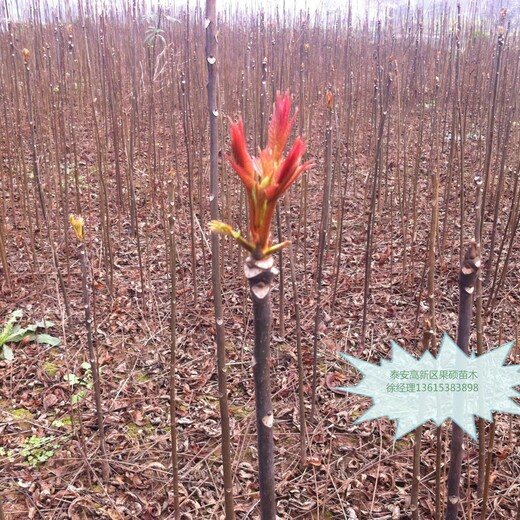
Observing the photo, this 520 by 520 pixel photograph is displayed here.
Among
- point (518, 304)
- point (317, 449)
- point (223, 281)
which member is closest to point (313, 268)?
point (223, 281)

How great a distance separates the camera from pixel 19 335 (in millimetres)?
2035

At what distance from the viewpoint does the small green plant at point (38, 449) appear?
1531mm

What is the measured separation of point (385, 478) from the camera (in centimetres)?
147

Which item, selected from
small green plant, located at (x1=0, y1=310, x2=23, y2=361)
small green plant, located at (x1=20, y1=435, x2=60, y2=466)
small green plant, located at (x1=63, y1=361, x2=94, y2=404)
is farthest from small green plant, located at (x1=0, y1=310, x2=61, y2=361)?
small green plant, located at (x1=20, y1=435, x2=60, y2=466)

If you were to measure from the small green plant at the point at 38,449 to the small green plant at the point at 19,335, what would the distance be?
19.1 inches

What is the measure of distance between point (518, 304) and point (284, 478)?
5.02 feet

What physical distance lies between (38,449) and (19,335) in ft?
2.08

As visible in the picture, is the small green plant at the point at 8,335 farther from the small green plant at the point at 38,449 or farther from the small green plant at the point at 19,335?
the small green plant at the point at 38,449

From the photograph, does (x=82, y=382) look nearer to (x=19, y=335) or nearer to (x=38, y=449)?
(x=38, y=449)

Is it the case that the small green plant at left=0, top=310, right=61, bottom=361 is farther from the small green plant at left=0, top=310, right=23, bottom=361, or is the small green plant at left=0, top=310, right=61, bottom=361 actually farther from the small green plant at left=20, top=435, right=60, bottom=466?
the small green plant at left=20, top=435, right=60, bottom=466

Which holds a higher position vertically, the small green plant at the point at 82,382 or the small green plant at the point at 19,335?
the small green plant at the point at 19,335

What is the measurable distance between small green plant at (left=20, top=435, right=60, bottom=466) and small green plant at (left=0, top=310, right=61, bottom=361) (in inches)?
19.1

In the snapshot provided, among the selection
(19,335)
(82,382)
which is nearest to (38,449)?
(82,382)

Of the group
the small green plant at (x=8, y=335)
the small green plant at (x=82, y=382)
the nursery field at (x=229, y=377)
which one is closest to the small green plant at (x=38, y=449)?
the nursery field at (x=229, y=377)
